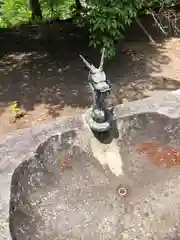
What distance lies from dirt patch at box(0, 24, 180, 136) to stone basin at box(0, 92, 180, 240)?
1.96m

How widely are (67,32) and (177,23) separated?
1.89m

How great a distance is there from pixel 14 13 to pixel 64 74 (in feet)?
8.44

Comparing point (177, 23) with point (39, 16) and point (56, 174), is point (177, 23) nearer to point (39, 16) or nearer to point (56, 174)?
point (39, 16)

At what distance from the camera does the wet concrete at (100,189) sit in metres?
2.80

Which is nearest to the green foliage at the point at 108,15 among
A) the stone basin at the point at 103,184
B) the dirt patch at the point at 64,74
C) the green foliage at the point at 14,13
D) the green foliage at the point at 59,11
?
the dirt patch at the point at 64,74

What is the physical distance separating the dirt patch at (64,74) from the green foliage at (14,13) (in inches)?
33.4

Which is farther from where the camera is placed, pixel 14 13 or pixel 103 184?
pixel 14 13

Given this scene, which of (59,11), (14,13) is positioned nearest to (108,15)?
(59,11)

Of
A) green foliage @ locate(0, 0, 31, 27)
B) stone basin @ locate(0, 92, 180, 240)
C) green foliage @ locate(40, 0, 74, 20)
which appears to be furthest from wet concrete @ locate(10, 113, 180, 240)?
green foliage @ locate(0, 0, 31, 27)

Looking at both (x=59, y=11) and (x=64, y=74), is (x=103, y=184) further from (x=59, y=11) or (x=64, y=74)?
(x=59, y=11)

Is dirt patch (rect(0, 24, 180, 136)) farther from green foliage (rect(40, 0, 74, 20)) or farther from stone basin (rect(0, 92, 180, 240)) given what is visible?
stone basin (rect(0, 92, 180, 240))

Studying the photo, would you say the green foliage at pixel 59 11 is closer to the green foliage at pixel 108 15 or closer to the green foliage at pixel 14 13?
the green foliage at pixel 14 13

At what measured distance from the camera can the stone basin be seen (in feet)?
9.22

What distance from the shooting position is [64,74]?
5836mm
